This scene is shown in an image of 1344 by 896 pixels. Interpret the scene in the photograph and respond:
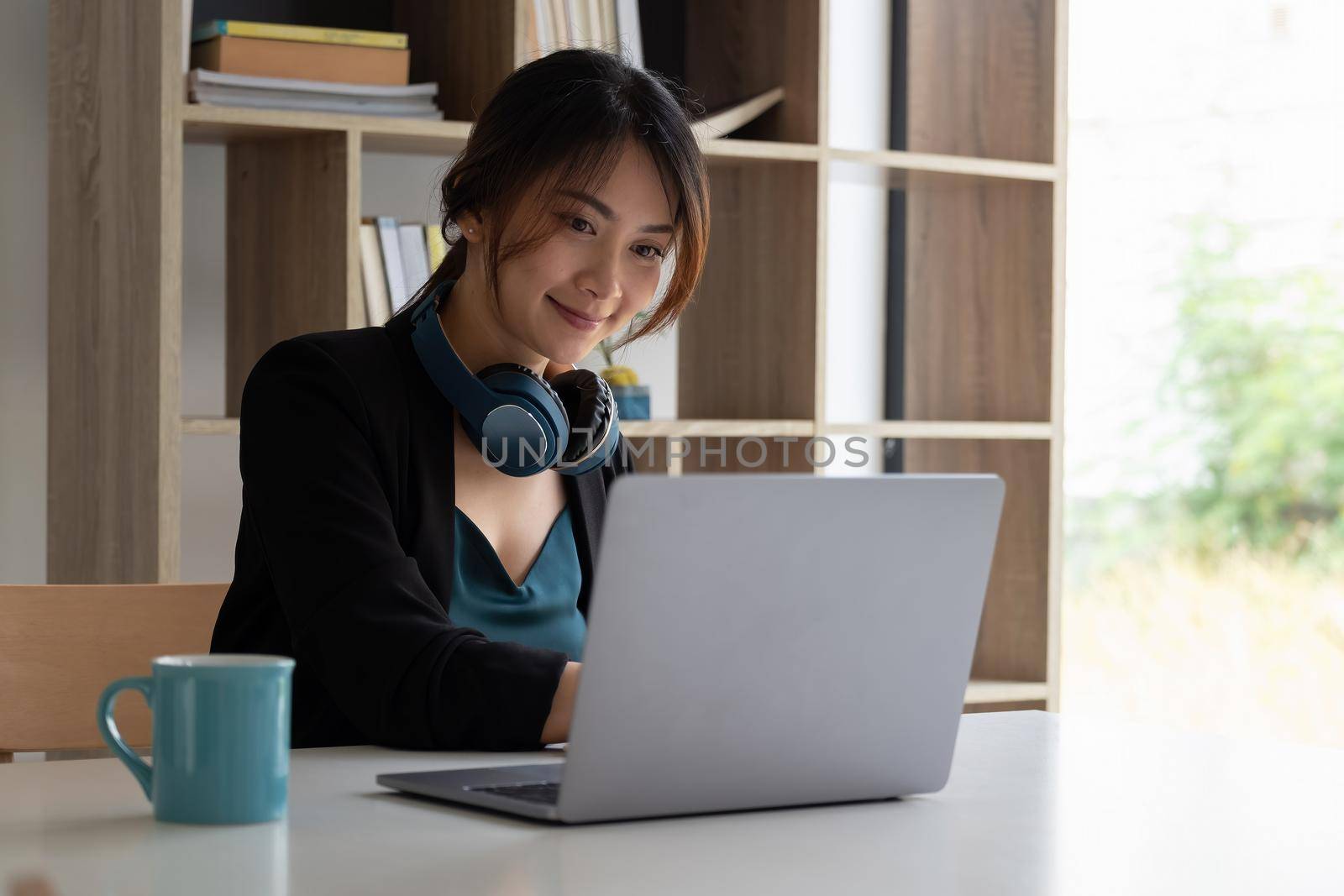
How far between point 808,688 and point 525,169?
78 cm

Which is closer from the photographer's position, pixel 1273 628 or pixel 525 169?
pixel 525 169

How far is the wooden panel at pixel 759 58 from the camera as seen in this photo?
8.66ft

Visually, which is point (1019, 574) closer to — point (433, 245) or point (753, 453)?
point (753, 453)

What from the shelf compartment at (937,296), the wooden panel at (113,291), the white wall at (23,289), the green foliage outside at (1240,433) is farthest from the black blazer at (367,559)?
the green foliage outside at (1240,433)

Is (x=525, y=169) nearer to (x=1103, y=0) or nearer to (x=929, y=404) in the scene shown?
(x=929, y=404)

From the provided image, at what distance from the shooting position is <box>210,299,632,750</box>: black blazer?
1.17 m

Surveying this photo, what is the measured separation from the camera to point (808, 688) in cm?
92

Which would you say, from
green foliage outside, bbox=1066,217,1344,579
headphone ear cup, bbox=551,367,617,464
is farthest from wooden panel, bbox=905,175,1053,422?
headphone ear cup, bbox=551,367,617,464

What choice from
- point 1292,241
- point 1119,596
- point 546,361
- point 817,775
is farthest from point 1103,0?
point 817,775

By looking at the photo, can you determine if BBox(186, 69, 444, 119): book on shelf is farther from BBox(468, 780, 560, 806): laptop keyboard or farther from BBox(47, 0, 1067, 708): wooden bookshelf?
BBox(468, 780, 560, 806): laptop keyboard

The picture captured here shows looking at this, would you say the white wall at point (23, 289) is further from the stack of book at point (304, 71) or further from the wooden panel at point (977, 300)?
the wooden panel at point (977, 300)

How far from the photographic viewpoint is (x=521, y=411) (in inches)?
56.1

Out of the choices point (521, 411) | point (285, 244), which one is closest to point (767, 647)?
point (521, 411)

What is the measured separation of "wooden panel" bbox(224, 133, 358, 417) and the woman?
0.60m
